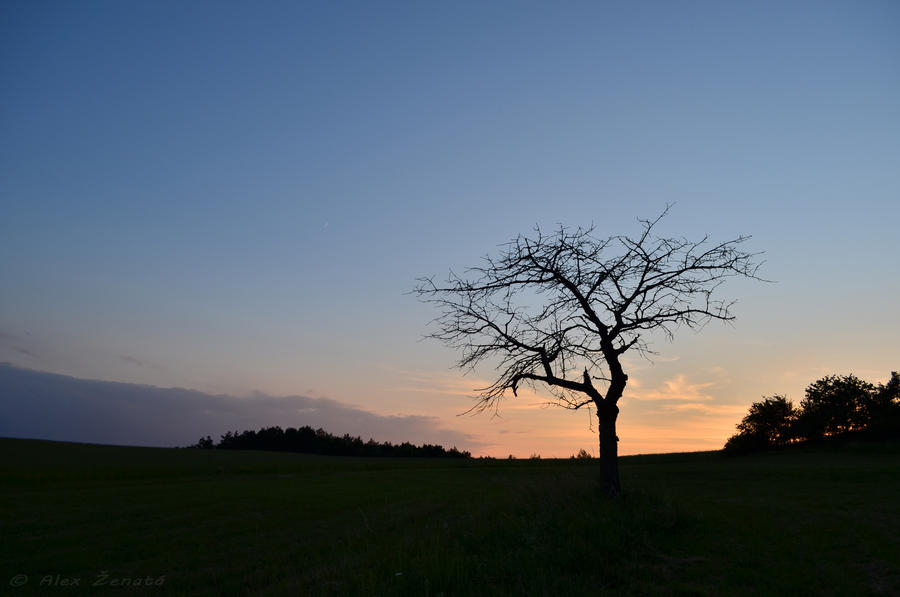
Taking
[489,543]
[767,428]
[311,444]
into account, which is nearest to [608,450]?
[489,543]

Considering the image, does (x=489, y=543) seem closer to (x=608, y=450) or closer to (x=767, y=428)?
(x=608, y=450)

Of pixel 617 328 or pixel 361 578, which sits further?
pixel 617 328

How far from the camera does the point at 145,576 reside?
1306 cm

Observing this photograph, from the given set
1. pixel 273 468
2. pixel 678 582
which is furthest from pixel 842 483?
pixel 273 468

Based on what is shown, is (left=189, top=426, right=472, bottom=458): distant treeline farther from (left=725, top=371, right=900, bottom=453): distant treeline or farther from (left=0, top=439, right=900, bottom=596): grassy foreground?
(left=0, top=439, right=900, bottom=596): grassy foreground

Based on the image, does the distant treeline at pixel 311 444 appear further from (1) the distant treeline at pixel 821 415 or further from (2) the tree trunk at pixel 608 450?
(2) the tree trunk at pixel 608 450

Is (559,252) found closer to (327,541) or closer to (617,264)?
(617,264)

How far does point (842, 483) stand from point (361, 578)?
81.0ft

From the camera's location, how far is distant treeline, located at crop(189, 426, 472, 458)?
102m

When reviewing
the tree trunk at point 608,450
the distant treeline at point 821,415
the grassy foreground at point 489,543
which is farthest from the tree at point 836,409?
the tree trunk at point 608,450

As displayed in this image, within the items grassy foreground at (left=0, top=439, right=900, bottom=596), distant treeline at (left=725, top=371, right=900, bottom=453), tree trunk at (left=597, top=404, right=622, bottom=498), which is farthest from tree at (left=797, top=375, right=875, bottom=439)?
tree trunk at (left=597, top=404, right=622, bottom=498)

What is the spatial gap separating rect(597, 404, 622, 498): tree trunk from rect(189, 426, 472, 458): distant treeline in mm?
81328

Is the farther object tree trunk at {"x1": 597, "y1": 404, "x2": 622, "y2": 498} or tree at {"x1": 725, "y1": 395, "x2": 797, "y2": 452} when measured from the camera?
tree at {"x1": 725, "y1": 395, "x2": 797, "y2": 452}

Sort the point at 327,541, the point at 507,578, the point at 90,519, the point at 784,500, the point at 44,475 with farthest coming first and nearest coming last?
the point at 44,475, the point at 90,519, the point at 784,500, the point at 327,541, the point at 507,578
